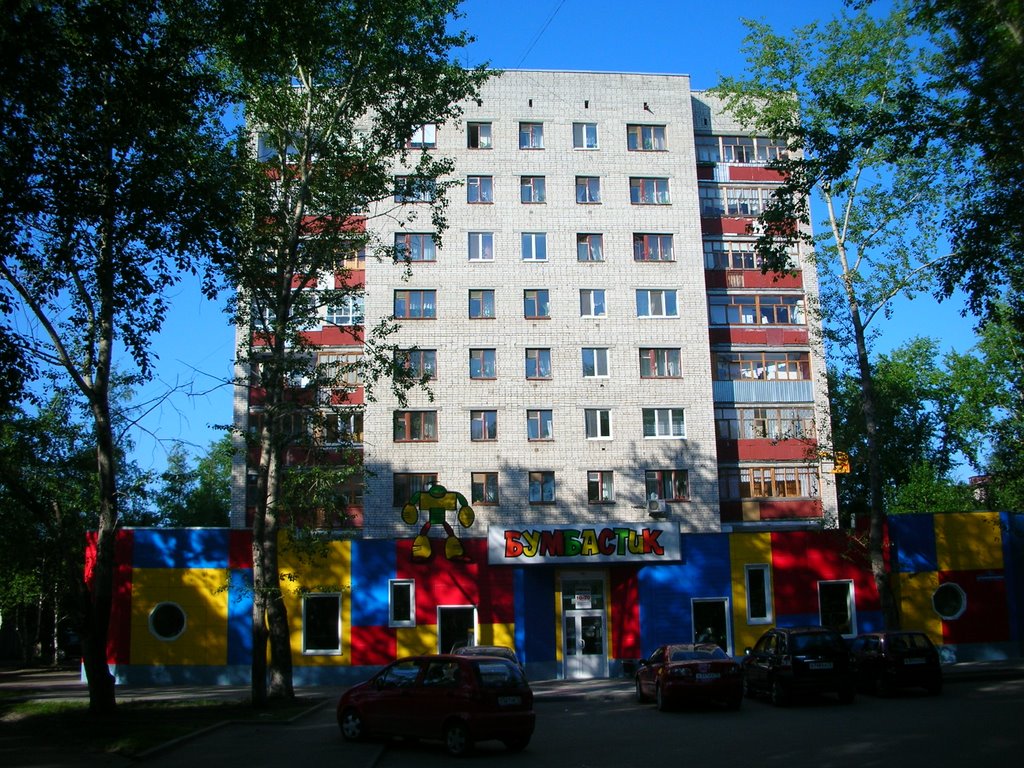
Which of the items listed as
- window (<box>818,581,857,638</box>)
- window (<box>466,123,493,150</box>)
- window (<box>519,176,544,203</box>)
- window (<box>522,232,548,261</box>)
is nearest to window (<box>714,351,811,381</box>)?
window (<box>522,232,548,261</box>)

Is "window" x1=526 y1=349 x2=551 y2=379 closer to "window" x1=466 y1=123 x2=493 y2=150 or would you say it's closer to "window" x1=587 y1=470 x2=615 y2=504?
"window" x1=587 y1=470 x2=615 y2=504

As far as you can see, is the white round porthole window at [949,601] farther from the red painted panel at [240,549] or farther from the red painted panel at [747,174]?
the red painted panel at [240,549]

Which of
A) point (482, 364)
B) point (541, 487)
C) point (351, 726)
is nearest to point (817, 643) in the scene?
point (351, 726)

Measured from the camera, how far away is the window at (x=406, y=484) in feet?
118

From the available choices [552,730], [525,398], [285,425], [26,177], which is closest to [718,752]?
[552,730]

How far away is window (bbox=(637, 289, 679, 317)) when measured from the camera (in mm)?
37969

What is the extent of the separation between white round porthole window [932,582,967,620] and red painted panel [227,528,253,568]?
22730 mm

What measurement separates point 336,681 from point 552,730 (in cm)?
1357

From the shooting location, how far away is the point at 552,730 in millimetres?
17266

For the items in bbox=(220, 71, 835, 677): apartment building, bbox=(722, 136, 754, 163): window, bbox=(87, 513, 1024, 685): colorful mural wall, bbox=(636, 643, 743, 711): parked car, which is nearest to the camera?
bbox=(636, 643, 743, 711): parked car

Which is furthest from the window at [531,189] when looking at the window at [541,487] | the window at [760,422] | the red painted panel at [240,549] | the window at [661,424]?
the red painted panel at [240,549]

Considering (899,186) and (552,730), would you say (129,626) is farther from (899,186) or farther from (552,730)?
(899,186)

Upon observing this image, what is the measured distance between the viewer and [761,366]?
3919 cm

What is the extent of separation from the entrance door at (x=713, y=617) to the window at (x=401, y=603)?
931 centimetres
